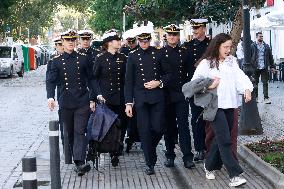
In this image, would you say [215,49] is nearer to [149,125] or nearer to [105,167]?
[149,125]

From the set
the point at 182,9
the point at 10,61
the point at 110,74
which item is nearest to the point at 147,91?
the point at 110,74

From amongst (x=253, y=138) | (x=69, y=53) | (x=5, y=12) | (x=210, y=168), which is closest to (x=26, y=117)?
(x=253, y=138)

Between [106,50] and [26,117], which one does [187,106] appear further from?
[26,117]

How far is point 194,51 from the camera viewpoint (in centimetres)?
1074

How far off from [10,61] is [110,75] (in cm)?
3215

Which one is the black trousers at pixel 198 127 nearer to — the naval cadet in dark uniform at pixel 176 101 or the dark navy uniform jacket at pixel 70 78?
the naval cadet in dark uniform at pixel 176 101

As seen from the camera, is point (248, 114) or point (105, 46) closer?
point (105, 46)

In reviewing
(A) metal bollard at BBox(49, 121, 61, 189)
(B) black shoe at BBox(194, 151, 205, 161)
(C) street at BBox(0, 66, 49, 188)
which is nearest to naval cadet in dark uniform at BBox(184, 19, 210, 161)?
Result: (B) black shoe at BBox(194, 151, 205, 161)

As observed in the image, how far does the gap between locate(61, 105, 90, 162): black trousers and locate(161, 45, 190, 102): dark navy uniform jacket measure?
45.6 inches

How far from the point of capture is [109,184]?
944cm

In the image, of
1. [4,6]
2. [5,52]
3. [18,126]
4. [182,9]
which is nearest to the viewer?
[18,126]

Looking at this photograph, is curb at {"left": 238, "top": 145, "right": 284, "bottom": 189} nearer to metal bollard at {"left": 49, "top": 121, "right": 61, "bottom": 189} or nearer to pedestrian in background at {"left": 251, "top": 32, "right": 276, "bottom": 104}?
metal bollard at {"left": 49, "top": 121, "right": 61, "bottom": 189}

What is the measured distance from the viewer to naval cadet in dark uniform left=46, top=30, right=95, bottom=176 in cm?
1014

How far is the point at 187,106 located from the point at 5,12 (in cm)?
3603
